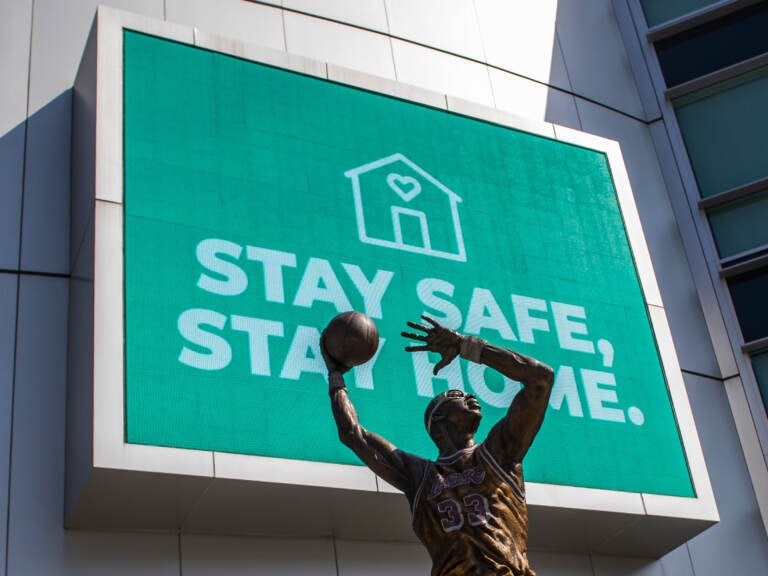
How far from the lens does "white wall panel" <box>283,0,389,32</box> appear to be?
14570 millimetres

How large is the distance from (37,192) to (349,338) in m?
5.24

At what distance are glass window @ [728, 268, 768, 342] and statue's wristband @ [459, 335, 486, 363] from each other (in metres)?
9.34

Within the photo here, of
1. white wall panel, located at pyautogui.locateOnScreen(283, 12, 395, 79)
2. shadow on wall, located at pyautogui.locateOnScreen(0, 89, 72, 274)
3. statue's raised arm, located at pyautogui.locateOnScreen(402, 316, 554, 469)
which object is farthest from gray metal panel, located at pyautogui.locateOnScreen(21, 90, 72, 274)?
statue's raised arm, located at pyautogui.locateOnScreen(402, 316, 554, 469)

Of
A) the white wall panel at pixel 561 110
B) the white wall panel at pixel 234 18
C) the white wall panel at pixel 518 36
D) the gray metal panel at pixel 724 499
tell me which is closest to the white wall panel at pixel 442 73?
the white wall panel at pixel 518 36

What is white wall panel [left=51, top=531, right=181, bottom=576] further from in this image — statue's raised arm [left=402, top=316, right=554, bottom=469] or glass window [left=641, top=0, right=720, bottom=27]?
glass window [left=641, top=0, right=720, bottom=27]

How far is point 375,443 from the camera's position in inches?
282

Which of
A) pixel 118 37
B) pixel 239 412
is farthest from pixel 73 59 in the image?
pixel 239 412

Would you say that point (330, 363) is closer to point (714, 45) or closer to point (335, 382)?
point (335, 382)

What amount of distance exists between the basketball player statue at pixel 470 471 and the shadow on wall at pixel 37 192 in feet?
16.1

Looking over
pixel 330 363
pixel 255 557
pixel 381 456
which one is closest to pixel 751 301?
pixel 255 557

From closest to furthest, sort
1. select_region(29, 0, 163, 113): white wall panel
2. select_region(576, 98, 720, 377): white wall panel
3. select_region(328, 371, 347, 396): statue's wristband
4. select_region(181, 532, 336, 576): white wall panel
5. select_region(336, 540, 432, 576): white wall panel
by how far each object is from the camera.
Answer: select_region(328, 371, 347, 396): statue's wristband
select_region(181, 532, 336, 576): white wall panel
select_region(336, 540, 432, 576): white wall panel
select_region(29, 0, 163, 113): white wall panel
select_region(576, 98, 720, 377): white wall panel

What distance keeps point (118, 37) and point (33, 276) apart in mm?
2380

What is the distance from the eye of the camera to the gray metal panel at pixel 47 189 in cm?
1113

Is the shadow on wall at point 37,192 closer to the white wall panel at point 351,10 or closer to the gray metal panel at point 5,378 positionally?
the gray metal panel at point 5,378
